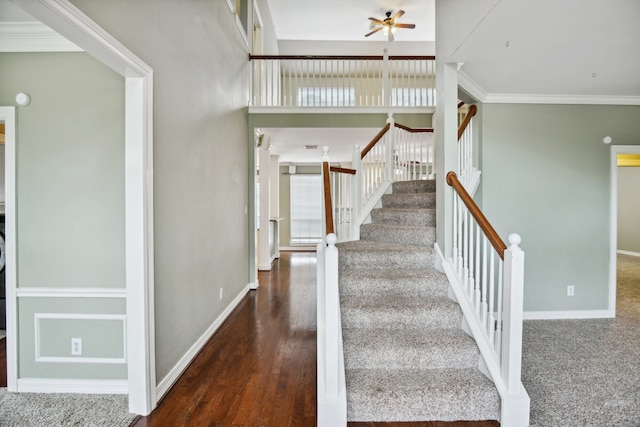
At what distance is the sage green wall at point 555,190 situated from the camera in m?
3.74

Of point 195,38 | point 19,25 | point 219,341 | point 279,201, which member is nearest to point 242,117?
point 195,38

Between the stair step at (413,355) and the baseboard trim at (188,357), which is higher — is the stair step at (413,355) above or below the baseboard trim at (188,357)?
above

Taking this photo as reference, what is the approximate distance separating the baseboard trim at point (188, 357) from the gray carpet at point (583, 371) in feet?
7.88

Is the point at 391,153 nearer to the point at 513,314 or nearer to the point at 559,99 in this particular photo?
the point at 559,99

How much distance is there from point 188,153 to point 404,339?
7.43ft

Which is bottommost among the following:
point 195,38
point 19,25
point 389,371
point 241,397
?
point 241,397

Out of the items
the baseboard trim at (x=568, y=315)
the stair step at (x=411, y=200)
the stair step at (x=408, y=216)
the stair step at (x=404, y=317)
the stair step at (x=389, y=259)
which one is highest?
the stair step at (x=411, y=200)

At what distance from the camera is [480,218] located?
91.4 inches

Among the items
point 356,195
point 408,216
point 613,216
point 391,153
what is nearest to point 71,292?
point 356,195

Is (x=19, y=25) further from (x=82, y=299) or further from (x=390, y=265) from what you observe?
(x=390, y=265)

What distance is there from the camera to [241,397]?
7.31ft

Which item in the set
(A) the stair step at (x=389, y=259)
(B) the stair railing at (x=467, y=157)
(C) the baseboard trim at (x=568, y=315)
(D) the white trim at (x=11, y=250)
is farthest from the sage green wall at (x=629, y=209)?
(D) the white trim at (x=11, y=250)

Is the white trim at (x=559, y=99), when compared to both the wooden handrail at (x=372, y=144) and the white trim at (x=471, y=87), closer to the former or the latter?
the white trim at (x=471, y=87)

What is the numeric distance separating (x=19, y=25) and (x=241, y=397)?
2998 mm
